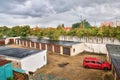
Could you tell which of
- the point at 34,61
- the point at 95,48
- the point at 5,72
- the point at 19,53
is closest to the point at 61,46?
the point at 95,48

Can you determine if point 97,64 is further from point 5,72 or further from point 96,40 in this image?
point 5,72

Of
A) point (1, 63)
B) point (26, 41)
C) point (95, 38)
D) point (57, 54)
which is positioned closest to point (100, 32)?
point (95, 38)

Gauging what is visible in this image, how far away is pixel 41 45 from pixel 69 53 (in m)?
9.95

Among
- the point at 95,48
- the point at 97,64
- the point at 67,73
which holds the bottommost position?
the point at 67,73

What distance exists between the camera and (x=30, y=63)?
72.6ft

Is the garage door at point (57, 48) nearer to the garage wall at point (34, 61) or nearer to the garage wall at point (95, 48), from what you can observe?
the garage wall at point (95, 48)

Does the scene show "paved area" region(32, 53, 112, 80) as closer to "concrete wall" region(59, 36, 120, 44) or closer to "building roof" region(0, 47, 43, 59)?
"building roof" region(0, 47, 43, 59)

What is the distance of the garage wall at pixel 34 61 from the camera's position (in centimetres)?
2098

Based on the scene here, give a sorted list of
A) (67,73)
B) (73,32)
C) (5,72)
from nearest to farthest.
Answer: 1. (5,72)
2. (67,73)
3. (73,32)

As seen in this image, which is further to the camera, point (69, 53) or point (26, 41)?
point (26, 41)

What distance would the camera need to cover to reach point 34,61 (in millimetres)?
23031

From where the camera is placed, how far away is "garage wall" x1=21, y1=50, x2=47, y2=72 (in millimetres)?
20981

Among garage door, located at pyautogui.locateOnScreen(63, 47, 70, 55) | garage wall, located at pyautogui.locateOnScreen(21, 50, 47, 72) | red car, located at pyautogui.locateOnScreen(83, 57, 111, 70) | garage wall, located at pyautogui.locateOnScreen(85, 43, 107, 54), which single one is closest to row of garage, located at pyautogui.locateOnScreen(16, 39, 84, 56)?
garage door, located at pyautogui.locateOnScreen(63, 47, 70, 55)

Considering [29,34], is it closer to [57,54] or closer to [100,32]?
[57,54]
